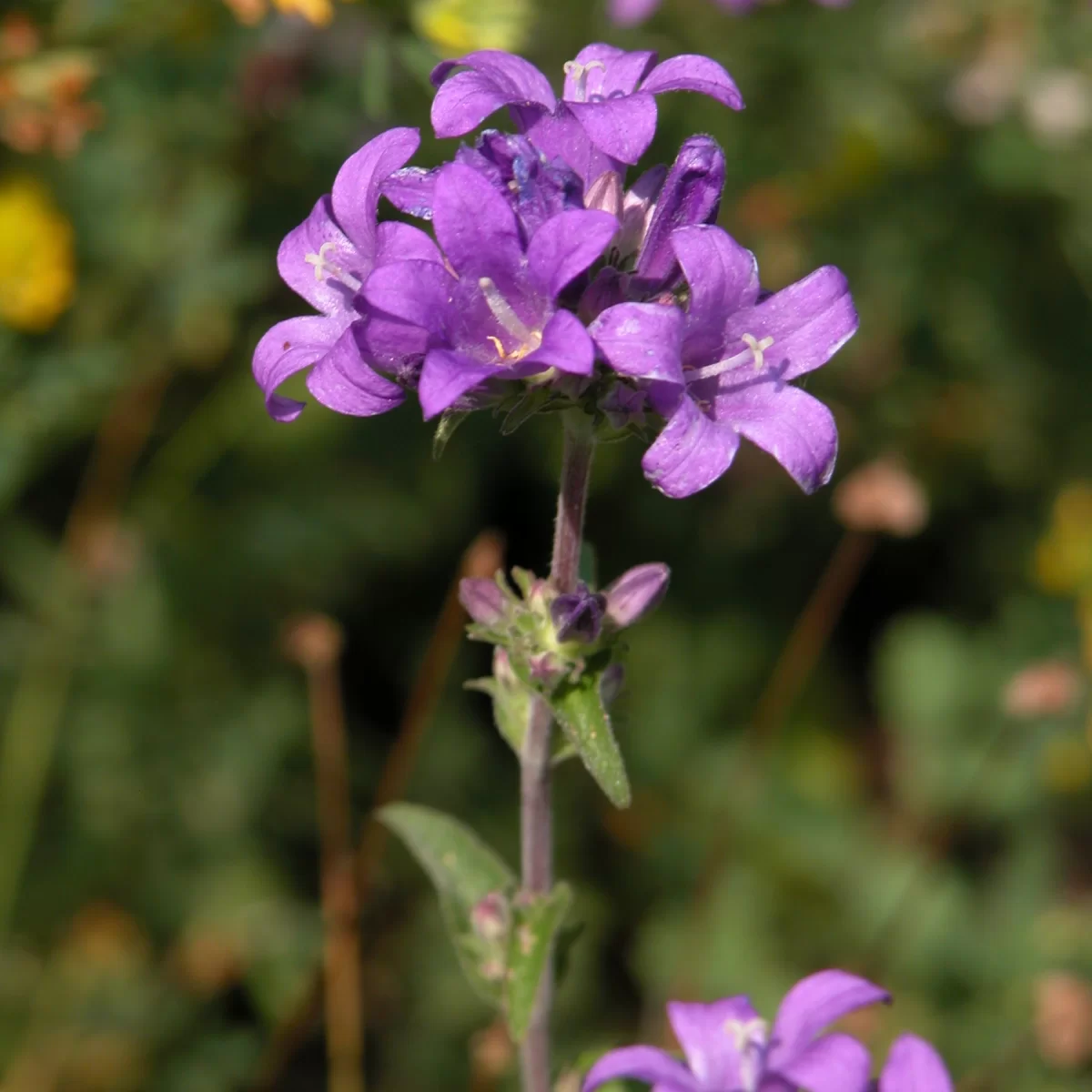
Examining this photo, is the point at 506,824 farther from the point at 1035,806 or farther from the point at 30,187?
the point at 30,187

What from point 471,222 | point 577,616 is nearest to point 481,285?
point 471,222

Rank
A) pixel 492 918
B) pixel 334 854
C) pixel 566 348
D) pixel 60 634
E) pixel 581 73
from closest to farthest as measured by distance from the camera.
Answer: pixel 566 348 < pixel 581 73 < pixel 492 918 < pixel 334 854 < pixel 60 634

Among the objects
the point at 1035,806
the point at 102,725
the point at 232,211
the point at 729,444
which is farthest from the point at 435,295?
the point at 1035,806

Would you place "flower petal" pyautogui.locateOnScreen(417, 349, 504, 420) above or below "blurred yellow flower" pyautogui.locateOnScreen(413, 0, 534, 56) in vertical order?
below

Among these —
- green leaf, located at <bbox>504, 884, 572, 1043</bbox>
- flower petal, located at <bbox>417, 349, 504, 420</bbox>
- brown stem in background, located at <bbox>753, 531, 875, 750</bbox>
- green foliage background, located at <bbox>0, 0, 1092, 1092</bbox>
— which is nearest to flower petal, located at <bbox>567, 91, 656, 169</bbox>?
flower petal, located at <bbox>417, 349, 504, 420</bbox>

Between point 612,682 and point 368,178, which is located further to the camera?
point 612,682

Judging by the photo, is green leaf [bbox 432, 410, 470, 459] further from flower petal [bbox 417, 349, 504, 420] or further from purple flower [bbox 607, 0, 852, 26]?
purple flower [bbox 607, 0, 852, 26]

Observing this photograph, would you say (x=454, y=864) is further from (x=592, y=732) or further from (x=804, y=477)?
(x=804, y=477)
